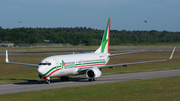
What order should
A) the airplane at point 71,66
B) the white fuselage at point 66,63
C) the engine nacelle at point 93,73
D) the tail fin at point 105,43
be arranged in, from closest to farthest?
the white fuselage at point 66,63 < the airplane at point 71,66 < the engine nacelle at point 93,73 < the tail fin at point 105,43

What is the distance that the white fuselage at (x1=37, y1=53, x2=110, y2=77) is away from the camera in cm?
3247

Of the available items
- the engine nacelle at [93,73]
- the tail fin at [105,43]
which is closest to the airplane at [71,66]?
the engine nacelle at [93,73]

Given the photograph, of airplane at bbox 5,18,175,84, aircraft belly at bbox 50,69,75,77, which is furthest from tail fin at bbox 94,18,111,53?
aircraft belly at bbox 50,69,75,77

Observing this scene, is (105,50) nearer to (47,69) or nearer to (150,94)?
(47,69)

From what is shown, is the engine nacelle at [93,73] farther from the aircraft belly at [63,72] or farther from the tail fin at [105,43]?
the tail fin at [105,43]

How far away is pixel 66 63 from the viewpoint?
34.7m

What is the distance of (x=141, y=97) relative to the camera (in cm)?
2133

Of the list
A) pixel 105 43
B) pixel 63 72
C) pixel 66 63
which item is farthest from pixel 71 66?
pixel 105 43

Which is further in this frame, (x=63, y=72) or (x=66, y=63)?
(x=66, y=63)

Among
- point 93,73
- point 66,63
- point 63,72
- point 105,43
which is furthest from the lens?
point 105,43

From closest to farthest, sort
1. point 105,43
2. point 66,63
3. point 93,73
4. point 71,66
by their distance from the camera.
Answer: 1. point 66,63
2. point 71,66
3. point 93,73
4. point 105,43

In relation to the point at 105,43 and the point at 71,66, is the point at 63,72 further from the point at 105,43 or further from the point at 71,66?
the point at 105,43

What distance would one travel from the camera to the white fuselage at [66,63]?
3247cm

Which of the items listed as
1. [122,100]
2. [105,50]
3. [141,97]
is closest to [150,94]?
[141,97]
